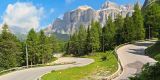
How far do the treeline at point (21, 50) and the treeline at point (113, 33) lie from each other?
17821mm

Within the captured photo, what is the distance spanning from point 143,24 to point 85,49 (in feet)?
109

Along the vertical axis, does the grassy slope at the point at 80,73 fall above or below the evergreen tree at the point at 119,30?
A: below

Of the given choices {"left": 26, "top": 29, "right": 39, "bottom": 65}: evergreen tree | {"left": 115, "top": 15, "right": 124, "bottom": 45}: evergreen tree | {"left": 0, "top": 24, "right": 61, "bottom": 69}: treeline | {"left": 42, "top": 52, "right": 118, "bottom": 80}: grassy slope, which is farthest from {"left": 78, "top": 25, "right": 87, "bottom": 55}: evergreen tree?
{"left": 42, "top": 52, "right": 118, "bottom": 80}: grassy slope

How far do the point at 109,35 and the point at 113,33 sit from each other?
177 centimetres

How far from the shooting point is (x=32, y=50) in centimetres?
10406

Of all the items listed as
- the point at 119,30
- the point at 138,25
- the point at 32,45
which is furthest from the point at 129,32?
the point at 32,45

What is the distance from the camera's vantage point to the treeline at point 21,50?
91869 mm

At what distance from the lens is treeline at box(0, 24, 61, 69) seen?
91.9 metres

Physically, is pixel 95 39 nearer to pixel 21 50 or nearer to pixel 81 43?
pixel 81 43

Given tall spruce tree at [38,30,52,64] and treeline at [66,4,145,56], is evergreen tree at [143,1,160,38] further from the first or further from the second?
tall spruce tree at [38,30,52,64]

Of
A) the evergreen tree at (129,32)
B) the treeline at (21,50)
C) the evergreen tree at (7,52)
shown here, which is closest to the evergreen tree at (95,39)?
the evergreen tree at (129,32)

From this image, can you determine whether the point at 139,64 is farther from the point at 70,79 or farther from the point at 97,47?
the point at 97,47

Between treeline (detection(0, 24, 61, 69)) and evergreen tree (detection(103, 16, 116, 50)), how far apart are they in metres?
21.1

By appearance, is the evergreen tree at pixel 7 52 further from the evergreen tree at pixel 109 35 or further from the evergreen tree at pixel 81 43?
the evergreen tree at pixel 81 43
